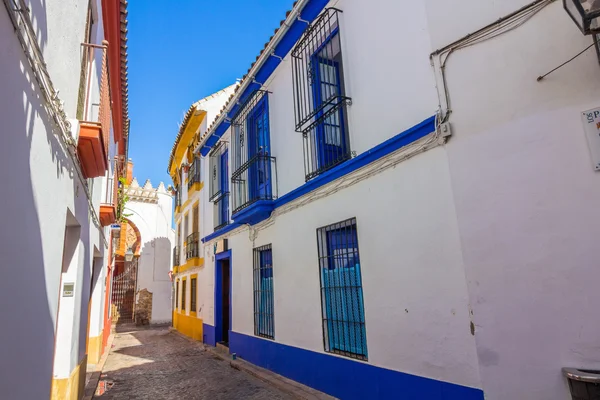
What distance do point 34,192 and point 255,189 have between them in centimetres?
571

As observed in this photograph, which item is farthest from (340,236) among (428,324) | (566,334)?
(566,334)

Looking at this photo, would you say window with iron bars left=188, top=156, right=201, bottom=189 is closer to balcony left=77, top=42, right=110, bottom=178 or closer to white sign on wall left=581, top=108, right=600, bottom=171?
balcony left=77, top=42, right=110, bottom=178

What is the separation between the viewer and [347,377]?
5.05 meters

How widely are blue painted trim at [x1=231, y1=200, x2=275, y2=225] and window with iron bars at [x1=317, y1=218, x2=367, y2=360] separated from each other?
5.65ft

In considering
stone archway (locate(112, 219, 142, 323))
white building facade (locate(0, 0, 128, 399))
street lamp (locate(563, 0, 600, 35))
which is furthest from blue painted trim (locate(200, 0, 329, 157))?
stone archway (locate(112, 219, 142, 323))

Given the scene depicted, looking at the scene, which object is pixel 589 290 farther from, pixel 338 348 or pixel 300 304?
pixel 300 304

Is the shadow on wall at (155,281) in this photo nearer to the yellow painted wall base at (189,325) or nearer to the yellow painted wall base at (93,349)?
the yellow painted wall base at (189,325)

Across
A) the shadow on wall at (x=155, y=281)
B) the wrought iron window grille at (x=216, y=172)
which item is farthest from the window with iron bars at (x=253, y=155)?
the shadow on wall at (x=155, y=281)

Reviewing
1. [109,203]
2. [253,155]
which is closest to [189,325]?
[109,203]

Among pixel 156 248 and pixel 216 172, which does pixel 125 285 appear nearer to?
pixel 156 248

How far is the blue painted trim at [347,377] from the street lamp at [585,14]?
2.99 meters

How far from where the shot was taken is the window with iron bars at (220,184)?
10.6 m

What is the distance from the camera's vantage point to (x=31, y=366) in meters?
2.75

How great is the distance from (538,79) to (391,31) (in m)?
2.03
